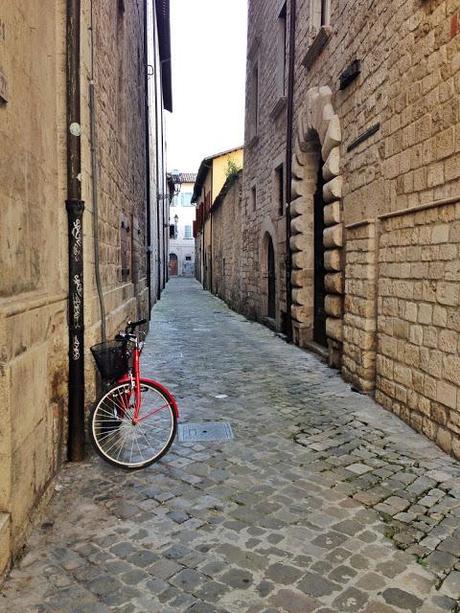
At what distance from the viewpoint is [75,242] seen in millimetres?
3848

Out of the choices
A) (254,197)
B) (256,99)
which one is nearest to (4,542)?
(254,197)

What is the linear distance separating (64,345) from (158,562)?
174 cm

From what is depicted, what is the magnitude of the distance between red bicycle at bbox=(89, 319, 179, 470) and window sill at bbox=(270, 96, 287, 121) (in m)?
7.95

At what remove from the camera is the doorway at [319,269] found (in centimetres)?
888

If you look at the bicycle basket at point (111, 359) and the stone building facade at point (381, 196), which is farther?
the stone building facade at point (381, 196)

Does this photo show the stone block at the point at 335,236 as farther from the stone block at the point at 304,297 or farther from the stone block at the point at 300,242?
the stone block at the point at 304,297

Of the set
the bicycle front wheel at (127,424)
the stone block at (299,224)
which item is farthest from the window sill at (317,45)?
the bicycle front wheel at (127,424)

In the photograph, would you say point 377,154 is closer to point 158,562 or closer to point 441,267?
point 441,267

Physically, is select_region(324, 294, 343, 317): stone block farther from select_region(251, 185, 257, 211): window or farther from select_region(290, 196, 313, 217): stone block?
select_region(251, 185, 257, 211): window

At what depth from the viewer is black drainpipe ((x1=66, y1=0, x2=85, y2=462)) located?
12.5 ft

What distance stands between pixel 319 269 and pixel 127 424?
5.75 meters

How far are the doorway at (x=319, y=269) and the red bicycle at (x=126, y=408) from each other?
16.9ft

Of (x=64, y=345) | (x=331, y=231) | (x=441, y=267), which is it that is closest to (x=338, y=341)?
(x=331, y=231)

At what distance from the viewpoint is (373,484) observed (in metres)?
3.57
